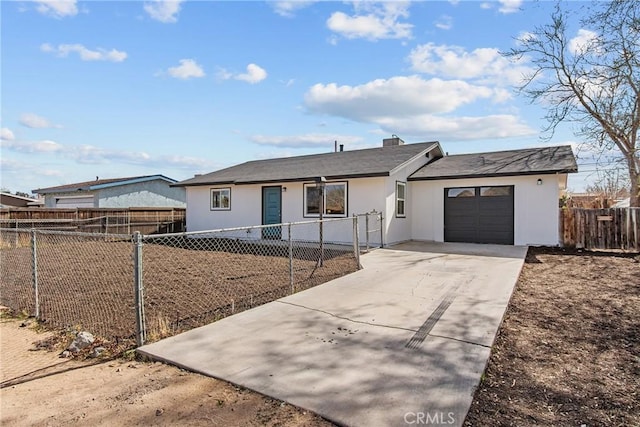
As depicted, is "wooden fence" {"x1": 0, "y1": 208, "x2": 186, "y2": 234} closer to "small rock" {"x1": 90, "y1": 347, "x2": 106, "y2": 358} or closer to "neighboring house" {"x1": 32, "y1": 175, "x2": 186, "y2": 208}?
"neighboring house" {"x1": 32, "y1": 175, "x2": 186, "y2": 208}

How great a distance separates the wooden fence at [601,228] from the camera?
10.4 m

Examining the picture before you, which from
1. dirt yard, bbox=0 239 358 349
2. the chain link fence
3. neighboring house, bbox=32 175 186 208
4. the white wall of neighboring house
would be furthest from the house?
neighboring house, bbox=32 175 186 208

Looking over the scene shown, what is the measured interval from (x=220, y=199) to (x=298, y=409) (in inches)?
548

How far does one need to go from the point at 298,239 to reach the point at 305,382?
1061 centimetres

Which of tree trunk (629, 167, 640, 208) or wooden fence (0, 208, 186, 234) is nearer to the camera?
tree trunk (629, 167, 640, 208)

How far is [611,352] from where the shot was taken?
3.66 meters

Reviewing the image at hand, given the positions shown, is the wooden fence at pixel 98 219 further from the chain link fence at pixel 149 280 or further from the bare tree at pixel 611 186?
the bare tree at pixel 611 186

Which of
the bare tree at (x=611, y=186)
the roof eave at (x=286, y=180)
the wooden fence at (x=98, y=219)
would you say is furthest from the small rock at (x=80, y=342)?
the bare tree at (x=611, y=186)

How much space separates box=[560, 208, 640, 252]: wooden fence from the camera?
1038 cm

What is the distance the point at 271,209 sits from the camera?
1420cm

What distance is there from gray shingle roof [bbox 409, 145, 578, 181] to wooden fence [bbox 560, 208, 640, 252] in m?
1.52

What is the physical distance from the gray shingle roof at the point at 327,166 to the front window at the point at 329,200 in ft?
1.65

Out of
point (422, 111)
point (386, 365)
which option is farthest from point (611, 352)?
point (422, 111)

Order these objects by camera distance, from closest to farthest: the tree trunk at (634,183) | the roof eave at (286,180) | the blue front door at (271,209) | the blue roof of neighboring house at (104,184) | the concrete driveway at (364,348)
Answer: the concrete driveway at (364,348) < the roof eave at (286,180) < the blue front door at (271,209) < the tree trunk at (634,183) < the blue roof of neighboring house at (104,184)
